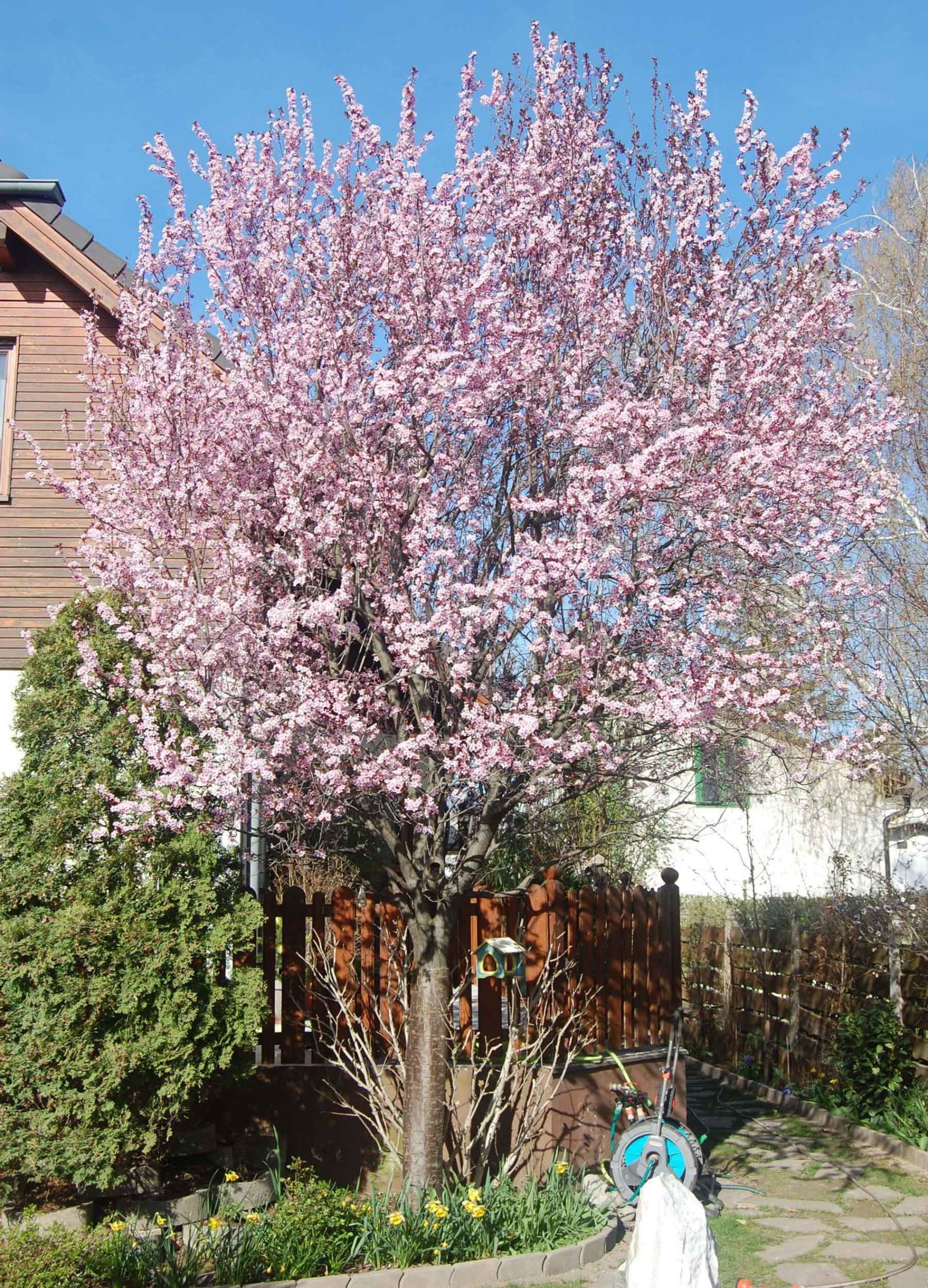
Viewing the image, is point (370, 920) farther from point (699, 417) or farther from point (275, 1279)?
point (699, 417)

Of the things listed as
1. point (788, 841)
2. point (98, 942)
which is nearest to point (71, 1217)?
point (98, 942)

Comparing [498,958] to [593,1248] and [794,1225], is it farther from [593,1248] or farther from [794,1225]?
[794,1225]

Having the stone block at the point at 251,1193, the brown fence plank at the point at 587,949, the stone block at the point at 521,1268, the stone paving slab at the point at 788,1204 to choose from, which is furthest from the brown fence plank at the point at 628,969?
the stone block at the point at 251,1193

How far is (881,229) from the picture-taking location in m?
13.1

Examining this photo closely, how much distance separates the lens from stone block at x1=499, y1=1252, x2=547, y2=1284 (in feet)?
19.0

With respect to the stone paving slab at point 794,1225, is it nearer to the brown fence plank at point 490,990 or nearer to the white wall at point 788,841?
the brown fence plank at point 490,990

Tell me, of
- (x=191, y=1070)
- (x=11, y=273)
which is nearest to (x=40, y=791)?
(x=191, y=1070)

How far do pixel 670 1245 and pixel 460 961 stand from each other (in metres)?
4.21

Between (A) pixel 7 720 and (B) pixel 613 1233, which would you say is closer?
(B) pixel 613 1233

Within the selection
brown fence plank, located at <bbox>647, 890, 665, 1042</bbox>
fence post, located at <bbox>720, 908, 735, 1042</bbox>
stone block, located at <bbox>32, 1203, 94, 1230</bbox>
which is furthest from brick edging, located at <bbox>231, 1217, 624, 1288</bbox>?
fence post, located at <bbox>720, 908, 735, 1042</bbox>

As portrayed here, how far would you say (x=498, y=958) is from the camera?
700 centimetres

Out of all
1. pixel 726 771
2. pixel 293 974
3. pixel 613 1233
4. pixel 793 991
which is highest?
pixel 726 771

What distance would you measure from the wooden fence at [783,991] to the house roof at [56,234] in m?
8.75

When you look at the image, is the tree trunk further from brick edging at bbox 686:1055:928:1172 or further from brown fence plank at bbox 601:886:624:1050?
brick edging at bbox 686:1055:928:1172
